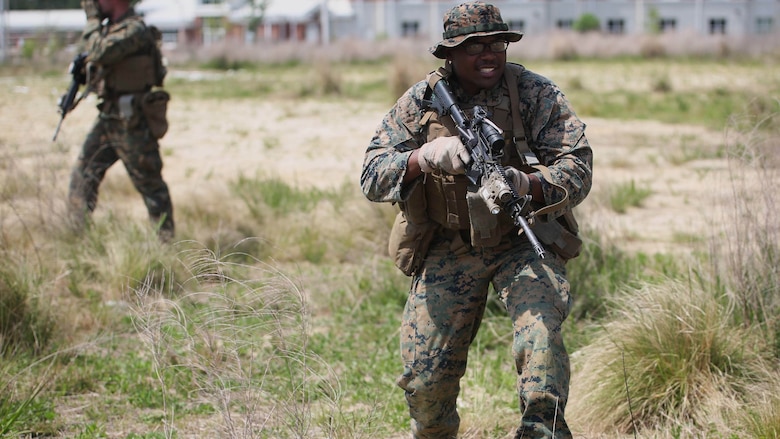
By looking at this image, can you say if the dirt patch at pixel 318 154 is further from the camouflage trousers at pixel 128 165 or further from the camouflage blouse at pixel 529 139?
the camouflage blouse at pixel 529 139

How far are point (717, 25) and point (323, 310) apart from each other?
157 ft

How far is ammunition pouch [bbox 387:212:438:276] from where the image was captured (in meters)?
3.65

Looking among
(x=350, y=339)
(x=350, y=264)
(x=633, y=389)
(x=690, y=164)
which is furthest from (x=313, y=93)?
(x=633, y=389)

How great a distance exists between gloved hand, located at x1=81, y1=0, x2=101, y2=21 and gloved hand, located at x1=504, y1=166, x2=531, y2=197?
187 inches

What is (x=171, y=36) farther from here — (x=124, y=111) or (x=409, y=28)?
(x=124, y=111)

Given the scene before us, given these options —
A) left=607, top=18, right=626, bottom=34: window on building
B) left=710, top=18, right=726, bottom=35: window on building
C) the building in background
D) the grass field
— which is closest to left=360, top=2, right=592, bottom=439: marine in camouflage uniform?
the grass field

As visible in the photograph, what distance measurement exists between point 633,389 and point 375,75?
21.4 metres

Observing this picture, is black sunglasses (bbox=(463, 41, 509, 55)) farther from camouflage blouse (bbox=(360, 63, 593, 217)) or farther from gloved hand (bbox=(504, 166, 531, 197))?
gloved hand (bbox=(504, 166, 531, 197))

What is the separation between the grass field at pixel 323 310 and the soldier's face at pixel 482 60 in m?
1.04

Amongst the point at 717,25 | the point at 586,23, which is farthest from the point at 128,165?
the point at 717,25

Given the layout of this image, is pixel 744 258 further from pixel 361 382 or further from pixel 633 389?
pixel 361 382

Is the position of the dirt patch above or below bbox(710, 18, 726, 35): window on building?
below

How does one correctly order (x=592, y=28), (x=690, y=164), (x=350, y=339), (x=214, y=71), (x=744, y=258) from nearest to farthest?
1. (x=744, y=258)
2. (x=350, y=339)
3. (x=690, y=164)
4. (x=214, y=71)
5. (x=592, y=28)

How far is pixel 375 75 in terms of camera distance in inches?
985
